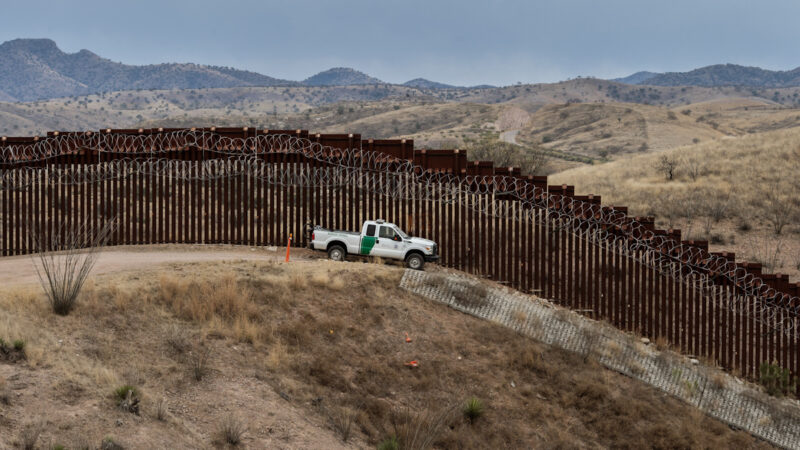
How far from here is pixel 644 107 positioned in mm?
133750

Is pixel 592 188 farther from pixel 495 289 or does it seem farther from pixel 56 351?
pixel 56 351

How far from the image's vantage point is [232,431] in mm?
11117

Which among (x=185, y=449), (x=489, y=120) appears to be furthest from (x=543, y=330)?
(x=489, y=120)

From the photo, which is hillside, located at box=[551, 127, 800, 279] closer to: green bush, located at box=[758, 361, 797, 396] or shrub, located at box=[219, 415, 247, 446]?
green bush, located at box=[758, 361, 797, 396]

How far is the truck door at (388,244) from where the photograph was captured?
2041 centimetres

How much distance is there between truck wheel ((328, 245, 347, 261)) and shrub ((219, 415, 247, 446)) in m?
9.42

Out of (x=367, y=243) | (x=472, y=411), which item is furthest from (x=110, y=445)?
(x=367, y=243)

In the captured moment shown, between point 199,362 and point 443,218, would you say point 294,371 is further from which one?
point 443,218

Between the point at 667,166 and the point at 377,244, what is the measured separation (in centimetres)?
2883

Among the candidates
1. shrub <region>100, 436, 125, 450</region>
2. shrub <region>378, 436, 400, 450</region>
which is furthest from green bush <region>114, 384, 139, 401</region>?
shrub <region>378, 436, 400, 450</region>

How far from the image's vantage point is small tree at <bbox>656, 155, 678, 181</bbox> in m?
41.7

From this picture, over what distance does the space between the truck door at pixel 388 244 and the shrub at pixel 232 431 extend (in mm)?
9543

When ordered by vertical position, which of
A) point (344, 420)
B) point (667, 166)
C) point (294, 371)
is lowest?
point (344, 420)

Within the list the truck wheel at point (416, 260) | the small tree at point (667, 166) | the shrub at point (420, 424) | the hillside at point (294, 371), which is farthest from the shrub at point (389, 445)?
the small tree at point (667, 166)
